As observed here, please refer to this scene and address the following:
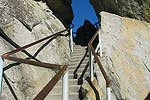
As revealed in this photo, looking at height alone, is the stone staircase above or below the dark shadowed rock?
below

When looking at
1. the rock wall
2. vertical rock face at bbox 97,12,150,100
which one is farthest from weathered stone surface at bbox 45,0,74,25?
vertical rock face at bbox 97,12,150,100

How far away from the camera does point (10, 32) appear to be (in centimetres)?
454

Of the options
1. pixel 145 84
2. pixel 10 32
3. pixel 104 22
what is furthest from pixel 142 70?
pixel 10 32

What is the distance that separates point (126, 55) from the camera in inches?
226

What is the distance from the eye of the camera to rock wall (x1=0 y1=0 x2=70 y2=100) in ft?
12.8

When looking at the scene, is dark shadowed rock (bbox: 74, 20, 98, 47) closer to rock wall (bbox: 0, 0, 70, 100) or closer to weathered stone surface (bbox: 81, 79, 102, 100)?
rock wall (bbox: 0, 0, 70, 100)

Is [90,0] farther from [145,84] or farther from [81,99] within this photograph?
[81,99]

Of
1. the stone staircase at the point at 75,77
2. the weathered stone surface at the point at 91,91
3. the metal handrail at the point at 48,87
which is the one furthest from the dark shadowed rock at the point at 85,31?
the metal handrail at the point at 48,87

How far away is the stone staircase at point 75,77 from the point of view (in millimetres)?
4125

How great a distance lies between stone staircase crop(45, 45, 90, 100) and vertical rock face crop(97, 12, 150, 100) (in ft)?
2.03

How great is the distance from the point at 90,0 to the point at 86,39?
12.5 ft

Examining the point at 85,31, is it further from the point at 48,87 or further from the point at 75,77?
the point at 48,87

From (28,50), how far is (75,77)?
5.04ft

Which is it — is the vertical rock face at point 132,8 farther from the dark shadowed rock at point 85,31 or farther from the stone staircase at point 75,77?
the dark shadowed rock at point 85,31
